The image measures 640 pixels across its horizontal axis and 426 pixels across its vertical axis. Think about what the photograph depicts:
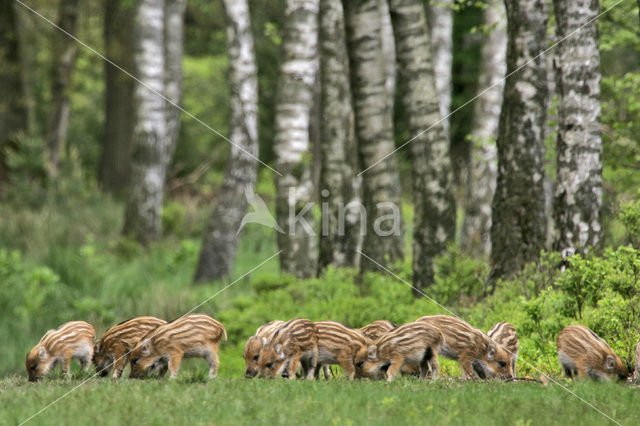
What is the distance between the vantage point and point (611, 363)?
7.43 meters

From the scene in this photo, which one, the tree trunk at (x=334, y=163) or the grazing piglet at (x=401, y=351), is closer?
the grazing piglet at (x=401, y=351)

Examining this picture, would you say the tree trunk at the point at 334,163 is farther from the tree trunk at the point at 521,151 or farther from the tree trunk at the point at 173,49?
the tree trunk at the point at 173,49

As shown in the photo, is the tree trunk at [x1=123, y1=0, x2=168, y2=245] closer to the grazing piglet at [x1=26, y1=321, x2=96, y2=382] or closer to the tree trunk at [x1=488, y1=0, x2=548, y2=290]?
the tree trunk at [x1=488, y1=0, x2=548, y2=290]

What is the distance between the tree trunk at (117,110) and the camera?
2748 centimetres

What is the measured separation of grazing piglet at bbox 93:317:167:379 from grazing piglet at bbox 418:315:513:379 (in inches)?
105

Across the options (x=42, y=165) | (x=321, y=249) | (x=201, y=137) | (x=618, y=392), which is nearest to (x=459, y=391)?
(x=618, y=392)

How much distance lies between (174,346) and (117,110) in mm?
21039

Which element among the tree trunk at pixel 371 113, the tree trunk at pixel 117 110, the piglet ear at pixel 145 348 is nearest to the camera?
the piglet ear at pixel 145 348

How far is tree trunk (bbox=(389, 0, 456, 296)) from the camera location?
12.2 m

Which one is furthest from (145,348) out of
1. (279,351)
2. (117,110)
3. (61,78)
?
(117,110)

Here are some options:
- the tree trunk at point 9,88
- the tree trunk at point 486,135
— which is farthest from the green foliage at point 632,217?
the tree trunk at point 9,88

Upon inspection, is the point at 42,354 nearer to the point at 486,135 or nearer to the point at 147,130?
the point at 147,130

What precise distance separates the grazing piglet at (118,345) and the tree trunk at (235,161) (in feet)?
30.2

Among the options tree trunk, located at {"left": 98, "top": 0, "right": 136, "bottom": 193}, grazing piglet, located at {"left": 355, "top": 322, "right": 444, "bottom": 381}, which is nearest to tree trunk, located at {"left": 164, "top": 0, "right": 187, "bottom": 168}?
tree trunk, located at {"left": 98, "top": 0, "right": 136, "bottom": 193}
